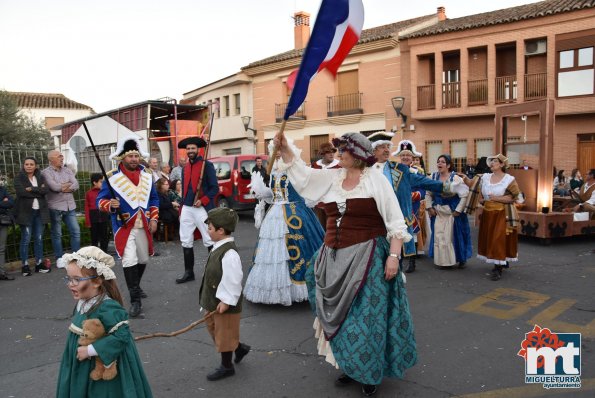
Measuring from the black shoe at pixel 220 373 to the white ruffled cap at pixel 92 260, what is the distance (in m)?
1.39

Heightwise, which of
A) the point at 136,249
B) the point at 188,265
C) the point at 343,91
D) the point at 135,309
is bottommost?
the point at 135,309

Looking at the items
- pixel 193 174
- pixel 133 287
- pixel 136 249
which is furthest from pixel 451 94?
pixel 133 287

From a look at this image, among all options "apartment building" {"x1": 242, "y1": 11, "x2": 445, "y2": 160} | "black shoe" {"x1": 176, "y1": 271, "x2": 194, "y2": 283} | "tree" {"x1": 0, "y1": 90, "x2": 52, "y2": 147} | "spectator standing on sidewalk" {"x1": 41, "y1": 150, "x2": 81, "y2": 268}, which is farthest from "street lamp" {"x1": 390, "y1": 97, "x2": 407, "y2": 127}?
"tree" {"x1": 0, "y1": 90, "x2": 52, "y2": 147}

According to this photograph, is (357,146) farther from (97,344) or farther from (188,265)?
(188,265)

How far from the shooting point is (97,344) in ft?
8.45

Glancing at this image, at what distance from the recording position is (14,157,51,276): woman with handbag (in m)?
7.64

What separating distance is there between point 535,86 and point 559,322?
672 inches

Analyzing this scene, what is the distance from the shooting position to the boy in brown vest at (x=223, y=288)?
3607mm

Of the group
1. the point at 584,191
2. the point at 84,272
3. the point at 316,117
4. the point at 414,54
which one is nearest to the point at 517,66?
the point at 414,54

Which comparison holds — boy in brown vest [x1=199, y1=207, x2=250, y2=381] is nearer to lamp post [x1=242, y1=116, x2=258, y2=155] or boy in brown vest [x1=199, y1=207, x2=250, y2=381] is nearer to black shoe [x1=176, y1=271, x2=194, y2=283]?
black shoe [x1=176, y1=271, x2=194, y2=283]

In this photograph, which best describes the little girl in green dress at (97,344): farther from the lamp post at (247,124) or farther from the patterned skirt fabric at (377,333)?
the lamp post at (247,124)

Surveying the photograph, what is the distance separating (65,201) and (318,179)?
596 cm

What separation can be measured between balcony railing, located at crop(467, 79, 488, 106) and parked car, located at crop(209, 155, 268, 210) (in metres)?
10.9

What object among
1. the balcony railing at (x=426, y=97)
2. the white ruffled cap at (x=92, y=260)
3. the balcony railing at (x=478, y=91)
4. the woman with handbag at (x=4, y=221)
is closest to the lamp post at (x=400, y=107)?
the balcony railing at (x=426, y=97)
